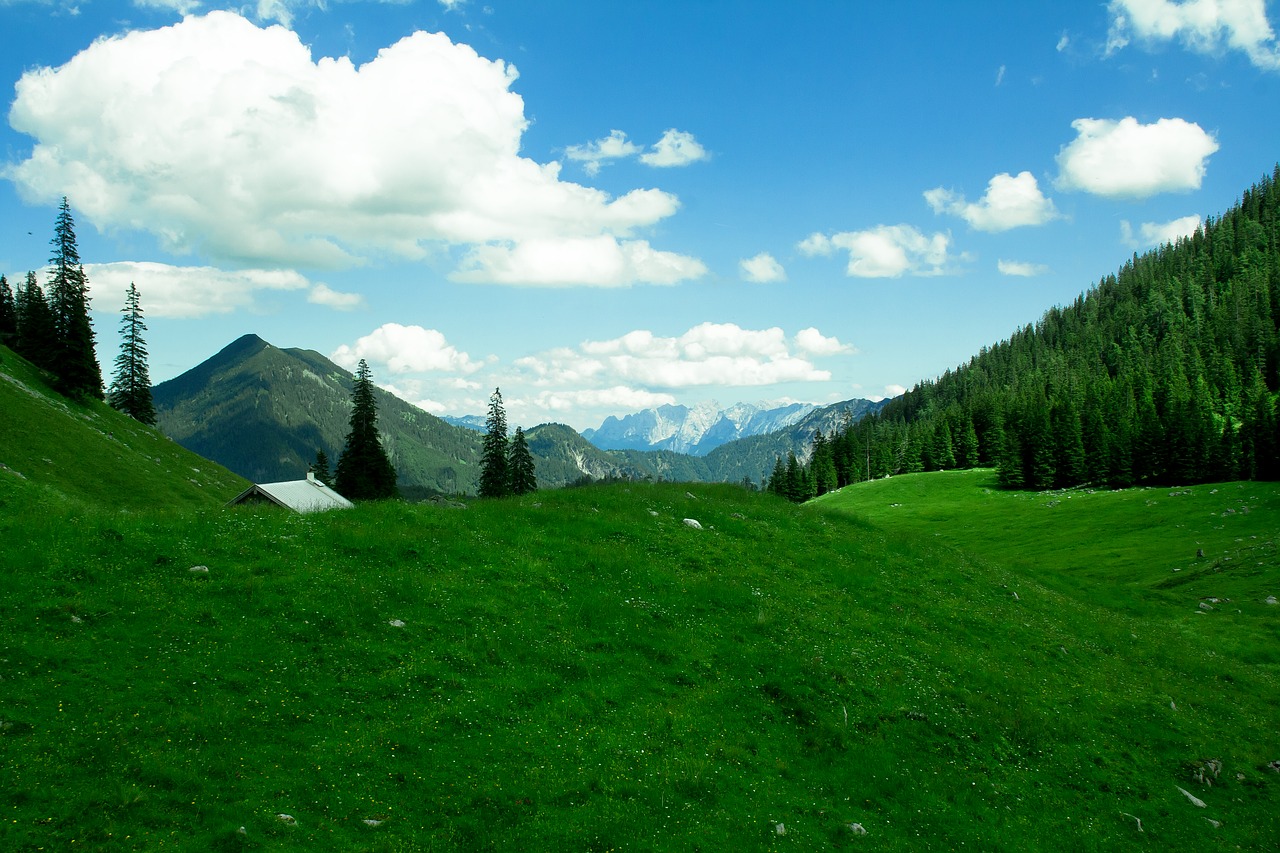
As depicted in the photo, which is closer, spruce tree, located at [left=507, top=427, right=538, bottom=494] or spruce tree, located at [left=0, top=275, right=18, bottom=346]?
spruce tree, located at [left=507, top=427, right=538, bottom=494]

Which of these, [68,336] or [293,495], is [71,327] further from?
[293,495]

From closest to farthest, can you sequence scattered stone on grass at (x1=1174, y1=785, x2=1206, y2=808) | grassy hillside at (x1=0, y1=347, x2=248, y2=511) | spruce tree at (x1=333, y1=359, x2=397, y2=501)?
1. scattered stone on grass at (x1=1174, y1=785, x2=1206, y2=808)
2. grassy hillside at (x1=0, y1=347, x2=248, y2=511)
3. spruce tree at (x1=333, y1=359, x2=397, y2=501)

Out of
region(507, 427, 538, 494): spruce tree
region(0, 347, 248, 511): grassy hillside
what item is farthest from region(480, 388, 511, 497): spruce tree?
region(0, 347, 248, 511): grassy hillside

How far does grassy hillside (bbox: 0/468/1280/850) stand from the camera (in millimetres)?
12094

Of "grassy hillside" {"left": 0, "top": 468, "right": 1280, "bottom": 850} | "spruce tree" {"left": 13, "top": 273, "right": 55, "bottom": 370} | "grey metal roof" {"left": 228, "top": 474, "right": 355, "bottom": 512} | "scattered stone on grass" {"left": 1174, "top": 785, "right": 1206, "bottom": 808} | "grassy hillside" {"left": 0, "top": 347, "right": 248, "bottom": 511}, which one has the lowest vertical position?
"scattered stone on grass" {"left": 1174, "top": 785, "right": 1206, "bottom": 808}

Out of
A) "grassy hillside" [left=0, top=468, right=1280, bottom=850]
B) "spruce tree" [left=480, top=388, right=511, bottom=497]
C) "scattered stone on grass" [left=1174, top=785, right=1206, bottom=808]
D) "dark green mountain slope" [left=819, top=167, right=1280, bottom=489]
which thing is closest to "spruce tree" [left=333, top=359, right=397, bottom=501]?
"spruce tree" [left=480, top=388, right=511, bottom=497]

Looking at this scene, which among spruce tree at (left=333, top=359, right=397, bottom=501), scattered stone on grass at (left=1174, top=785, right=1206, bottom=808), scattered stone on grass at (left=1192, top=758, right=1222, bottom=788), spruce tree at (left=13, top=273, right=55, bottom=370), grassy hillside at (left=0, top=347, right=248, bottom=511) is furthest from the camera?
spruce tree at (left=13, top=273, right=55, bottom=370)

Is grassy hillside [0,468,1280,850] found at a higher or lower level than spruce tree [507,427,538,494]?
lower

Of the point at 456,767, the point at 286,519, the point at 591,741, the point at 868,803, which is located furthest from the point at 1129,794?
the point at 286,519

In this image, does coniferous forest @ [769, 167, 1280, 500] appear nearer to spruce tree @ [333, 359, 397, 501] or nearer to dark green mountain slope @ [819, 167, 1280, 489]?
dark green mountain slope @ [819, 167, 1280, 489]

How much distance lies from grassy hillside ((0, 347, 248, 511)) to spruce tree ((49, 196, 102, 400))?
2318 millimetres

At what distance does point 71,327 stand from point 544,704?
102 m

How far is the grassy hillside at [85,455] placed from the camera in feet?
189

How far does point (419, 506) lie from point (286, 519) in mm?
5082
